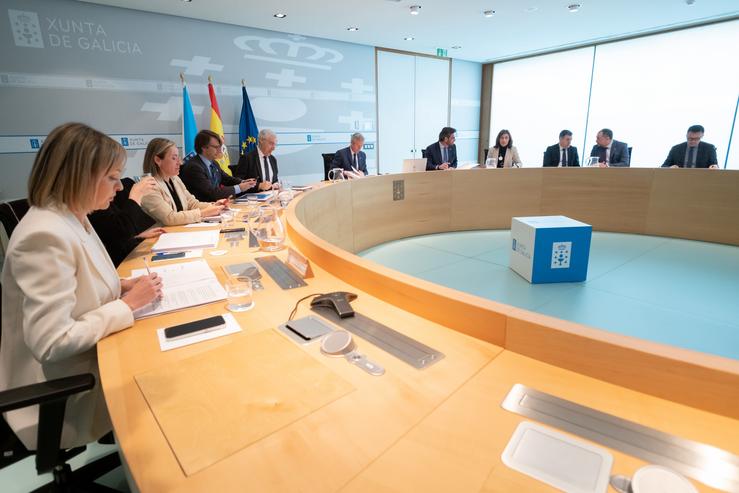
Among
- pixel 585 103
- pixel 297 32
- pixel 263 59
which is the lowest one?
pixel 585 103

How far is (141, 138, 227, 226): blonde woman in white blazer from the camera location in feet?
8.57

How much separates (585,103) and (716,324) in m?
6.63

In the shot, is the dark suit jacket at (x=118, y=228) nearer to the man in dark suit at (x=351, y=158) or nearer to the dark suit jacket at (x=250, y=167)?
the dark suit jacket at (x=250, y=167)

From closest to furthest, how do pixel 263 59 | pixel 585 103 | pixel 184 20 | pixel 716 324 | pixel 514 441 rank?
pixel 514 441 → pixel 716 324 → pixel 184 20 → pixel 263 59 → pixel 585 103

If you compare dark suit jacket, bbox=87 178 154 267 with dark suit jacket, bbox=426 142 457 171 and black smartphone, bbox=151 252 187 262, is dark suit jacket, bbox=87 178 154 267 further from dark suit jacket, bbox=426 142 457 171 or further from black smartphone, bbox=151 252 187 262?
dark suit jacket, bbox=426 142 457 171

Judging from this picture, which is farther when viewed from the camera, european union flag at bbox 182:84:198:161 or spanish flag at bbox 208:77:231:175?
spanish flag at bbox 208:77:231:175

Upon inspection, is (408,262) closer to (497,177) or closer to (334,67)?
(497,177)

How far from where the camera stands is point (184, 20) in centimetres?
517

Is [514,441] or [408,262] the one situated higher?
[514,441]

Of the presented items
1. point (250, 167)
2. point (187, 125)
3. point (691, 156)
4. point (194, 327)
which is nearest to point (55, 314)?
point (194, 327)

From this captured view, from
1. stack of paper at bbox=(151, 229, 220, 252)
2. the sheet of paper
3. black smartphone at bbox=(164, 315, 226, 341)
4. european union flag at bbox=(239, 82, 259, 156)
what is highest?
european union flag at bbox=(239, 82, 259, 156)

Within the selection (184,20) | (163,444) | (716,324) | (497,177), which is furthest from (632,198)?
(184,20)

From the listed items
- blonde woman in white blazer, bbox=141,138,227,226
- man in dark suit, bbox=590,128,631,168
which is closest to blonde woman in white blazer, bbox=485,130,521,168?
man in dark suit, bbox=590,128,631,168

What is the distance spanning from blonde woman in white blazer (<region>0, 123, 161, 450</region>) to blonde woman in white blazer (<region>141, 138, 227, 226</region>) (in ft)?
4.41
